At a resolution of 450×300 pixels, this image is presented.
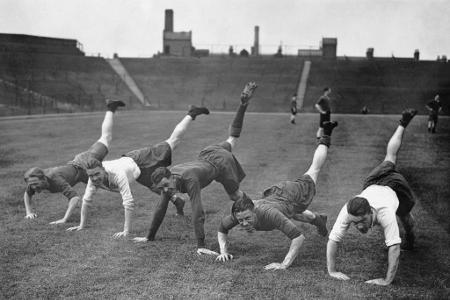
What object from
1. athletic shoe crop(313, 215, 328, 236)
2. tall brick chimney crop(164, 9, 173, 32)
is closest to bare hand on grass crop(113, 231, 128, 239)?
athletic shoe crop(313, 215, 328, 236)

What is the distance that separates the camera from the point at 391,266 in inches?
233

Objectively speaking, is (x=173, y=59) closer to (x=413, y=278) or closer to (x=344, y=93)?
(x=344, y=93)

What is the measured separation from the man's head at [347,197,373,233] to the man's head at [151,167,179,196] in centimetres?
268

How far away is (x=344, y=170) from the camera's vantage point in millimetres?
14125

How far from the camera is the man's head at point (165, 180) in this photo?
23.8ft

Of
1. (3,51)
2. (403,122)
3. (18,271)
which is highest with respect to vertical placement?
(3,51)

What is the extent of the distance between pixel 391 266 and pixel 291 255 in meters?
1.29

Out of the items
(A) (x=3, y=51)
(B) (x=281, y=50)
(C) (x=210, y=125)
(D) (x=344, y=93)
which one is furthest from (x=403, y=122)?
(B) (x=281, y=50)

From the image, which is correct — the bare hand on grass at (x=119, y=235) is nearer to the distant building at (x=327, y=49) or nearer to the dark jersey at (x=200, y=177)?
the dark jersey at (x=200, y=177)

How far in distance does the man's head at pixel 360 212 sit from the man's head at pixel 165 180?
268 centimetres

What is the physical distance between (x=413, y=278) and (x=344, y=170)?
7.88 m

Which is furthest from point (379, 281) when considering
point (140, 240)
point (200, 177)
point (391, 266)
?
point (140, 240)

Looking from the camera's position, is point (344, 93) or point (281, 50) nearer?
point (344, 93)

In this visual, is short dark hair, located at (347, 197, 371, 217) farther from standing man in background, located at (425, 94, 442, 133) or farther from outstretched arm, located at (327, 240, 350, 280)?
standing man in background, located at (425, 94, 442, 133)
